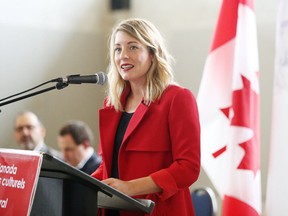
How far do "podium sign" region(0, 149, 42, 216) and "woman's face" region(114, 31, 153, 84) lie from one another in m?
0.64

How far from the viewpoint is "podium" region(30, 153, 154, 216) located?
190 centimetres

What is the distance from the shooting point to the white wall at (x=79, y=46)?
6602 millimetres

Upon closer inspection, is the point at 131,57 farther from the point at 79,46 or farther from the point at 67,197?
the point at 79,46

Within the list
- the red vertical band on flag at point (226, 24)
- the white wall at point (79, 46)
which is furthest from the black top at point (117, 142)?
the white wall at point (79, 46)

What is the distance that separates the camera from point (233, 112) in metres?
3.73

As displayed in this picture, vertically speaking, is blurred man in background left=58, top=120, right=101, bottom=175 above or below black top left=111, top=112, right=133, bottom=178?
below

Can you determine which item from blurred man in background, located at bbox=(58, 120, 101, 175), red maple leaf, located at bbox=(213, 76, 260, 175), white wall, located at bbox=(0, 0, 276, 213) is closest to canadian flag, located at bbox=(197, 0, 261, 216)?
red maple leaf, located at bbox=(213, 76, 260, 175)

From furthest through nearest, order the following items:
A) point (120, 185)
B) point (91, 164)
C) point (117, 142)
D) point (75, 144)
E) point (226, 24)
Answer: point (75, 144) → point (91, 164) → point (226, 24) → point (117, 142) → point (120, 185)

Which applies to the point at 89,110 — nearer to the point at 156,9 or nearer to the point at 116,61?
the point at 156,9

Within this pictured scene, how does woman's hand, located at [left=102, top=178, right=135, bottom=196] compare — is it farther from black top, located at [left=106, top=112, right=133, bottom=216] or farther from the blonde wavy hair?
the blonde wavy hair

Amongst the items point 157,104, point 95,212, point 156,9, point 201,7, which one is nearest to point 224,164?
point 157,104

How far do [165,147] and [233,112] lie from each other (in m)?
1.52

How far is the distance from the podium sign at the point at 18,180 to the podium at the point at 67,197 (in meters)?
0.06

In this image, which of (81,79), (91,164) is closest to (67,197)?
(81,79)
